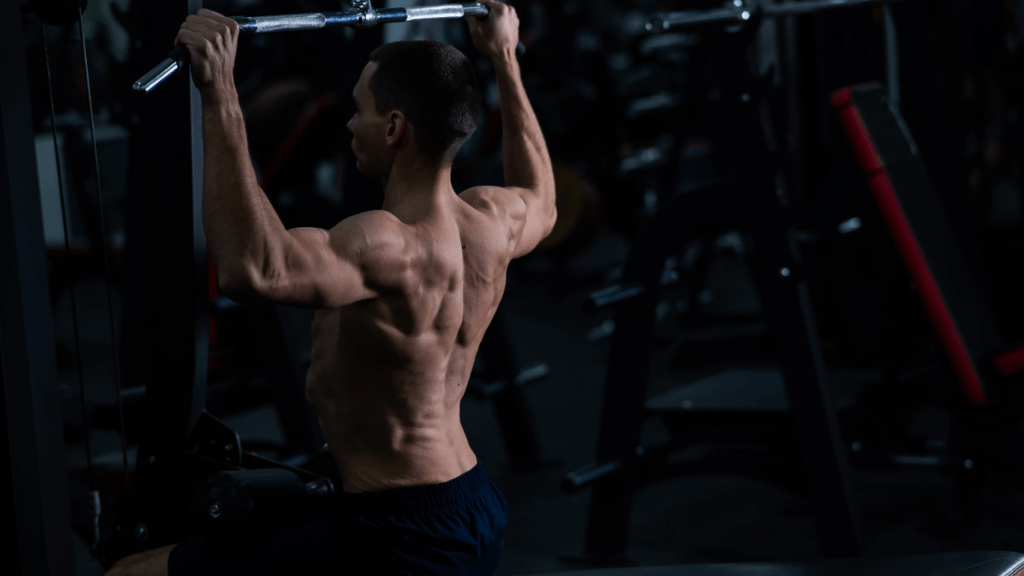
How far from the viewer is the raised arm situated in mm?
1583

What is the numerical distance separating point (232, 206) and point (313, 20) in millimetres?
301

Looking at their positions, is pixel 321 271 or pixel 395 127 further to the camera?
pixel 395 127

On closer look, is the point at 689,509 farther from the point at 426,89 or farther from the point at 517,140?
the point at 426,89

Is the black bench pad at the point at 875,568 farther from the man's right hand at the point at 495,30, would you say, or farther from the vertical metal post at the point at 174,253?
the man's right hand at the point at 495,30

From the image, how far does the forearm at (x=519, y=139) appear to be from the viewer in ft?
5.32

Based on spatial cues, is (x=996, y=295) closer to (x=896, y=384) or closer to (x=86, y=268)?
(x=896, y=384)

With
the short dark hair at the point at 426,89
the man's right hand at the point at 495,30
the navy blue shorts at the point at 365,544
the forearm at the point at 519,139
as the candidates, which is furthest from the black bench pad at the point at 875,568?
the man's right hand at the point at 495,30

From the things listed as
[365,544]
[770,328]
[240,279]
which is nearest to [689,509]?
[770,328]

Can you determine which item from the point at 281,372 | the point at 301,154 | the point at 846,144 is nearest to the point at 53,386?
the point at 281,372

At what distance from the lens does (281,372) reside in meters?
2.80

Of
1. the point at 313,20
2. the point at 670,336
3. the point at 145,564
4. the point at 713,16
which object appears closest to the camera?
the point at 313,20

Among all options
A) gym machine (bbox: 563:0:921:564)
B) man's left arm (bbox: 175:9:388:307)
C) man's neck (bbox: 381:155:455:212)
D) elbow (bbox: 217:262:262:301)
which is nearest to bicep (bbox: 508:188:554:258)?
man's neck (bbox: 381:155:455:212)

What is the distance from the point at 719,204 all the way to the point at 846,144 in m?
0.56

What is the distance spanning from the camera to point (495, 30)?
1584 mm
